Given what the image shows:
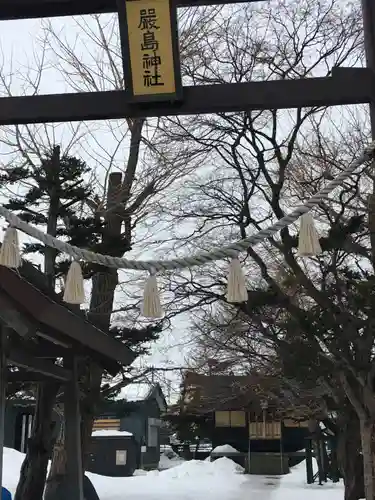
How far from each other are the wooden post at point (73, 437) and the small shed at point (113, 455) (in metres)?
16.1

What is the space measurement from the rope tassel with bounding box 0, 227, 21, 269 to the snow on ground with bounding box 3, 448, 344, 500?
36.9 feet

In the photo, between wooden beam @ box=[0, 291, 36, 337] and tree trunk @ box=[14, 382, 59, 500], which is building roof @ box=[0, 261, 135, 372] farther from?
tree trunk @ box=[14, 382, 59, 500]

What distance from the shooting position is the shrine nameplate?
13.9 ft

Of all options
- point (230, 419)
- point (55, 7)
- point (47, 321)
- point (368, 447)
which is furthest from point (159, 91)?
A: point (230, 419)

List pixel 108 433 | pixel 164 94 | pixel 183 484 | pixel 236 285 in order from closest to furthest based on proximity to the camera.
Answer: pixel 236 285, pixel 164 94, pixel 183 484, pixel 108 433

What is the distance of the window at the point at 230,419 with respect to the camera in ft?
95.8

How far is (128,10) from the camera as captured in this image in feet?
14.0

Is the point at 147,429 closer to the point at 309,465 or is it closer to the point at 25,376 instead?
the point at 309,465

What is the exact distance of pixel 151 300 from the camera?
399cm

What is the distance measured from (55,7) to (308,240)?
251 centimetres

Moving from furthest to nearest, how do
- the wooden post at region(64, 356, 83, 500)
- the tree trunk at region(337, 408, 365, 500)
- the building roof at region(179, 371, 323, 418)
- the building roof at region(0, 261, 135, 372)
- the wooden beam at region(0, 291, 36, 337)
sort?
the building roof at region(179, 371, 323, 418), the tree trunk at region(337, 408, 365, 500), the wooden post at region(64, 356, 83, 500), the building roof at region(0, 261, 135, 372), the wooden beam at region(0, 291, 36, 337)

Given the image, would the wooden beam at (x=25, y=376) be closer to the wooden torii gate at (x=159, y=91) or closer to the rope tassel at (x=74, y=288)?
the rope tassel at (x=74, y=288)

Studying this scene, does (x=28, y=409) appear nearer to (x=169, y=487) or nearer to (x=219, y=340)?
(x=169, y=487)

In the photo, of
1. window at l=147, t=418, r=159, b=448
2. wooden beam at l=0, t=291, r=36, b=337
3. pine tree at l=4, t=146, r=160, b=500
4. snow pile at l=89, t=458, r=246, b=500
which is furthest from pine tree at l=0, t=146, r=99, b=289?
window at l=147, t=418, r=159, b=448
